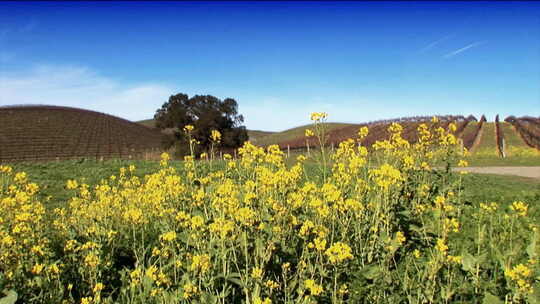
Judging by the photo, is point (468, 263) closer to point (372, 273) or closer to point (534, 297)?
point (534, 297)

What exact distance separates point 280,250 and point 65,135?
6376 centimetres

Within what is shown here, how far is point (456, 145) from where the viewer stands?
559 centimetres

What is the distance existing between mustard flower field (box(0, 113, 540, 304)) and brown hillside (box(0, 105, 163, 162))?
49.2m

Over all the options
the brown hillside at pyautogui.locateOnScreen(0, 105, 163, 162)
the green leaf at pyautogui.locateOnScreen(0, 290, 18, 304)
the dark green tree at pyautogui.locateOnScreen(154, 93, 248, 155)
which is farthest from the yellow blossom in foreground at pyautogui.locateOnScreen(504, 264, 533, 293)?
the brown hillside at pyautogui.locateOnScreen(0, 105, 163, 162)

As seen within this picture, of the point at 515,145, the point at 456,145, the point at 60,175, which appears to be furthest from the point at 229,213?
the point at 515,145

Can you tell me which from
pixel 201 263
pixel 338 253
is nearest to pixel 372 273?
pixel 338 253

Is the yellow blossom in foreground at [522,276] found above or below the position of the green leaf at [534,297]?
above

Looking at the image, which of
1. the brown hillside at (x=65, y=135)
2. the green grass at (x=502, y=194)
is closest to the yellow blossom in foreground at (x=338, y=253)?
the green grass at (x=502, y=194)

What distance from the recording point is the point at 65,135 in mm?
58906

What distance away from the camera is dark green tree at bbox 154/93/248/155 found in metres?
49.2

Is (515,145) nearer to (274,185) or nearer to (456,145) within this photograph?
(456,145)

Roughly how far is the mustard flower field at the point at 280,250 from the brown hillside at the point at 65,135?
161ft

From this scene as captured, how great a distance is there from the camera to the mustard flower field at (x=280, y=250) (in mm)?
3080

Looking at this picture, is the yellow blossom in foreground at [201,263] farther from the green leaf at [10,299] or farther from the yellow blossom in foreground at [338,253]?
the green leaf at [10,299]
